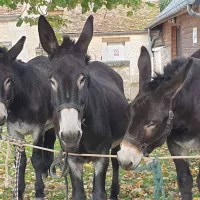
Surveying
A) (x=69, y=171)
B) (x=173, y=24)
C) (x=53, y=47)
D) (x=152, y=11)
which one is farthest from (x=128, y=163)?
(x=152, y=11)

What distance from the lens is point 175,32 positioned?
749 inches

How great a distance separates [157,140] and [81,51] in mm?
1101

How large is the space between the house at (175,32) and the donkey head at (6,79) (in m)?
7.10

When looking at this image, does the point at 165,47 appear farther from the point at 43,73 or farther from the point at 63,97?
the point at 63,97

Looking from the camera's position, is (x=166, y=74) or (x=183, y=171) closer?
(x=166, y=74)

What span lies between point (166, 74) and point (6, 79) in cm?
199

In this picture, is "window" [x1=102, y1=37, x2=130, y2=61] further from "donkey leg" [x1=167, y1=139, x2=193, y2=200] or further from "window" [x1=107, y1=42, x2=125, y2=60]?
"donkey leg" [x1=167, y1=139, x2=193, y2=200]

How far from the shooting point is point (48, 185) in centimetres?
685

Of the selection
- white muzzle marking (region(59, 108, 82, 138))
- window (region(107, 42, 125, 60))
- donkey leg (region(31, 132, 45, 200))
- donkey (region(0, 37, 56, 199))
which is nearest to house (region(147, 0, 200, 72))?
window (region(107, 42, 125, 60))

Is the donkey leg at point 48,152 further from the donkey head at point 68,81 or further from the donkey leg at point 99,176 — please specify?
the donkey head at point 68,81

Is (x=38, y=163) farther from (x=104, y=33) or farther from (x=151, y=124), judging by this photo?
(x=104, y=33)

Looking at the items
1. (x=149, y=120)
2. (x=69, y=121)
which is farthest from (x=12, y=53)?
(x=149, y=120)

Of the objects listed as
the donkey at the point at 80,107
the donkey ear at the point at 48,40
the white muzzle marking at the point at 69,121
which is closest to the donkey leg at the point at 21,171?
the donkey at the point at 80,107

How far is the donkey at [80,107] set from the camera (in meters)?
3.83
